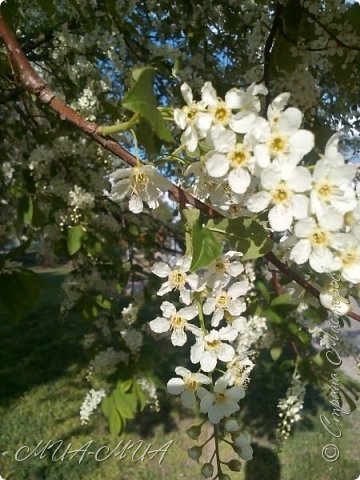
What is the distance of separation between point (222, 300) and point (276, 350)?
5.41ft

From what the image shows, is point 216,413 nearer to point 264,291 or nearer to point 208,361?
point 208,361

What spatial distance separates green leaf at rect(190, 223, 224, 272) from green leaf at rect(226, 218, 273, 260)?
3 centimetres

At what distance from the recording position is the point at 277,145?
71 centimetres

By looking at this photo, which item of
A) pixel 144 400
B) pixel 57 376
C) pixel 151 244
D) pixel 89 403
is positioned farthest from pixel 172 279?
pixel 57 376

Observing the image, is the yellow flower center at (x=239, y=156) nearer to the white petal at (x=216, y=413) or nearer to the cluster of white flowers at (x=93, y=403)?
Answer: the white petal at (x=216, y=413)

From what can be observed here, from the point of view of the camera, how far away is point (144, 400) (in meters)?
2.48

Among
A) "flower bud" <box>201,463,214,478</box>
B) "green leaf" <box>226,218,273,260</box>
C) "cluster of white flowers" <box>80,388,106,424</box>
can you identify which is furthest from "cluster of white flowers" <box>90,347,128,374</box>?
"green leaf" <box>226,218,273,260</box>

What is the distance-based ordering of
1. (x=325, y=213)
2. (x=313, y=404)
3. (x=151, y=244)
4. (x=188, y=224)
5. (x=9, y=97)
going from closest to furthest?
(x=325, y=213) < (x=188, y=224) < (x=9, y=97) < (x=151, y=244) < (x=313, y=404)

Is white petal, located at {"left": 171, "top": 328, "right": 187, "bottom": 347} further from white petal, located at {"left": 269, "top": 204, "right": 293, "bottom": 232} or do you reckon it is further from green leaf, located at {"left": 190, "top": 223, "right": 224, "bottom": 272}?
white petal, located at {"left": 269, "top": 204, "right": 293, "bottom": 232}

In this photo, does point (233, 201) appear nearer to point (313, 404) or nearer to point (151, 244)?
point (151, 244)

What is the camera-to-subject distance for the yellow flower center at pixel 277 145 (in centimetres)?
71

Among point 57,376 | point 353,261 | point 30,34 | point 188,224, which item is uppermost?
point 30,34

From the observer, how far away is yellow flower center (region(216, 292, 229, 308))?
880mm

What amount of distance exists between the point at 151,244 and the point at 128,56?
110 cm
